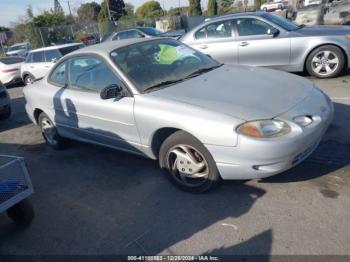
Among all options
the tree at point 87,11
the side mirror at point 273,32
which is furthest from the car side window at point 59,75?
the tree at point 87,11

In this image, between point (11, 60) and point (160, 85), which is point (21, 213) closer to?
point (160, 85)

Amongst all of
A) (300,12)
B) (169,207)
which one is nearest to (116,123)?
(169,207)

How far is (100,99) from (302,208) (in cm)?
252

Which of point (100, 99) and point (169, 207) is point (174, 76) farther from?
point (169, 207)

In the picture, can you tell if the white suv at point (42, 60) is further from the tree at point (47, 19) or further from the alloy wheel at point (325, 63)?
the tree at point (47, 19)

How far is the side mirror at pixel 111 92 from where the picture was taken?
377 cm

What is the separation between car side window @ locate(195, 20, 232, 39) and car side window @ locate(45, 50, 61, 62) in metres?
5.61

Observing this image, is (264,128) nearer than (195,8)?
Yes

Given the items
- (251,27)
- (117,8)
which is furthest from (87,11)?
(251,27)

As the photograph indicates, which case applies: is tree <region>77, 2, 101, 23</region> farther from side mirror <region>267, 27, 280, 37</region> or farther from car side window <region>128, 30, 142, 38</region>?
side mirror <region>267, 27, 280, 37</region>

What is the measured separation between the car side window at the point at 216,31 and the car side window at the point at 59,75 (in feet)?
13.3

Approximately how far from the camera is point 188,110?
10.8ft

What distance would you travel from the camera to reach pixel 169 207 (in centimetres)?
345

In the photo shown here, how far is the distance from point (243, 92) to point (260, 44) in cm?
433
